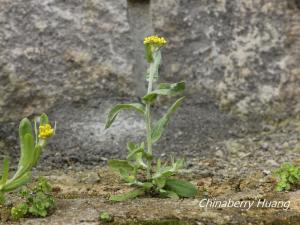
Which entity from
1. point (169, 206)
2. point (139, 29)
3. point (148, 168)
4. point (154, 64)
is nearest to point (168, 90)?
point (154, 64)

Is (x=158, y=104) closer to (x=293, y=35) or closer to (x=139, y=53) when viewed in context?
(x=139, y=53)

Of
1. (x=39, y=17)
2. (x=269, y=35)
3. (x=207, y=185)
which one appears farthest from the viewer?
(x=269, y=35)

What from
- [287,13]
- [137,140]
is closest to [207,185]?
[137,140]

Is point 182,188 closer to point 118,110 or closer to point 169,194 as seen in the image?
point 169,194

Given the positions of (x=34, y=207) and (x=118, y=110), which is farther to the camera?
(x=118, y=110)

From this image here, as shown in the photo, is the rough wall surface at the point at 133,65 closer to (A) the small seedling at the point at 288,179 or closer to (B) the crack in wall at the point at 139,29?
(B) the crack in wall at the point at 139,29

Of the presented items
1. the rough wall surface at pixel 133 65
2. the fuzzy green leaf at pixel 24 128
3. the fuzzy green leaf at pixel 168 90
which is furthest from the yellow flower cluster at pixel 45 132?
the rough wall surface at pixel 133 65

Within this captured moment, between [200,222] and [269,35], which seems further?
[269,35]
